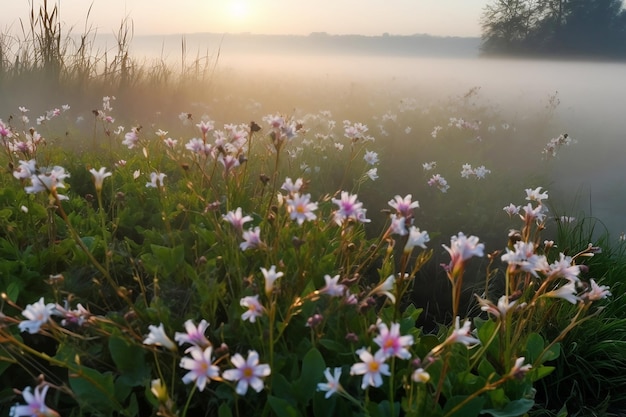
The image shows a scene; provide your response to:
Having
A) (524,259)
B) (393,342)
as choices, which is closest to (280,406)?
(393,342)

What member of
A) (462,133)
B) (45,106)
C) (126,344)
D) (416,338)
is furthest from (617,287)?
(45,106)

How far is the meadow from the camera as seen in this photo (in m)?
1.54

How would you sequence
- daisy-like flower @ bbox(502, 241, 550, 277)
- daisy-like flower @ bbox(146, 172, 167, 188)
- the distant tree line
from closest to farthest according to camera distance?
daisy-like flower @ bbox(502, 241, 550, 277) → daisy-like flower @ bbox(146, 172, 167, 188) → the distant tree line

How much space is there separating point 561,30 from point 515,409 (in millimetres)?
15664

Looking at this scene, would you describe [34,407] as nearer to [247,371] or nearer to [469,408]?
[247,371]

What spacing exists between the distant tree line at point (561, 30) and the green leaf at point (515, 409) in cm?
1357

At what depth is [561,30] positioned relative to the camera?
50.1 ft

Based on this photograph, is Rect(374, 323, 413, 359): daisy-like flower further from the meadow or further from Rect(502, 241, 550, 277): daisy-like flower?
Rect(502, 241, 550, 277): daisy-like flower

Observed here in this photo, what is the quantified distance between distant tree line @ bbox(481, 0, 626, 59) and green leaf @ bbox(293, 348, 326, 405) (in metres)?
13.7

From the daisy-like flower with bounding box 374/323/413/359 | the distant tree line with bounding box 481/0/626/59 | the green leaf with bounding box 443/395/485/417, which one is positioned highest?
the distant tree line with bounding box 481/0/626/59

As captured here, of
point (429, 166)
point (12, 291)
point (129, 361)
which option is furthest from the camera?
point (429, 166)

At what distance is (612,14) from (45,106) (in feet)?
45.9

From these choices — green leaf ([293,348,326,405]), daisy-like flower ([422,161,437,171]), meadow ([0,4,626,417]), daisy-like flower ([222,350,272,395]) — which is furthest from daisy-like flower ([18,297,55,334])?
daisy-like flower ([422,161,437,171])

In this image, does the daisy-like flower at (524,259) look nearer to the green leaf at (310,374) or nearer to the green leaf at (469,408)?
the green leaf at (469,408)
